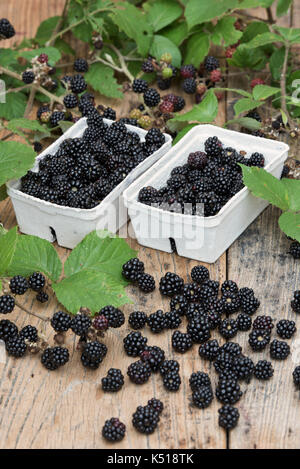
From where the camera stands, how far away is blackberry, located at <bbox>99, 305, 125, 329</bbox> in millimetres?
1955

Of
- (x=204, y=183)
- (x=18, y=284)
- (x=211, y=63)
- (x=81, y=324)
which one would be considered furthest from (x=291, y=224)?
Answer: (x=211, y=63)

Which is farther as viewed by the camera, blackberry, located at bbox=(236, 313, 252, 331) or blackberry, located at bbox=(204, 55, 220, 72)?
blackberry, located at bbox=(204, 55, 220, 72)

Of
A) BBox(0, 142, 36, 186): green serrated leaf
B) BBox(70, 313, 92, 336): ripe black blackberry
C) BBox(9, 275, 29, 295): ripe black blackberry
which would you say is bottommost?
BBox(70, 313, 92, 336): ripe black blackberry

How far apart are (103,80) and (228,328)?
4.23ft

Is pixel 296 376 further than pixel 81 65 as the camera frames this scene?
No

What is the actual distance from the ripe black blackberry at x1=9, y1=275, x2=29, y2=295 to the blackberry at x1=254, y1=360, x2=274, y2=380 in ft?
2.12

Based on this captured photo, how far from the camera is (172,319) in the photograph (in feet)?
6.65

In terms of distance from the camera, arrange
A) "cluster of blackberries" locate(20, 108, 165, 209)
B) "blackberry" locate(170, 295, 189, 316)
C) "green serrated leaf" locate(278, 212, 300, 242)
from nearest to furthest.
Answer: "blackberry" locate(170, 295, 189, 316), "green serrated leaf" locate(278, 212, 300, 242), "cluster of blackberries" locate(20, 108, 165, 209)

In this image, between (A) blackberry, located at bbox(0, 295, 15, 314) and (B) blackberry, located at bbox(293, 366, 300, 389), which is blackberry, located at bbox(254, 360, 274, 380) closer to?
(B) blackberry, located at bbox(293, 366, 300, 389)

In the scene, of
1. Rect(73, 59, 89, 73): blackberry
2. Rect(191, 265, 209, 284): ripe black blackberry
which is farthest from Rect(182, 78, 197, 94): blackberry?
Rect(191, 265, 209, 284): ripe black blackberry

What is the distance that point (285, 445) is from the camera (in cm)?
174

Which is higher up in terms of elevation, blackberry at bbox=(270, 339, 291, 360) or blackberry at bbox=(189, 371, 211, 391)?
blackberry at bbox=(189, 371, 211, 391)

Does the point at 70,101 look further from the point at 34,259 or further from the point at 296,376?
the point at 296,376

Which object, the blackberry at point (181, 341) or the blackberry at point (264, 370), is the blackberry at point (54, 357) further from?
the blackberry at point (264, 370)
